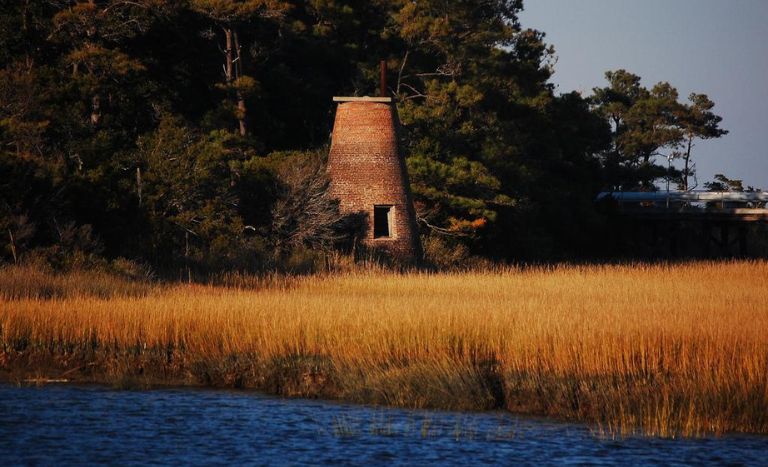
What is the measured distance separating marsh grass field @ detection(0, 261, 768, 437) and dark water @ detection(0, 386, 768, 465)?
1.50 ft

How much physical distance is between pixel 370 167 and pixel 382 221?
237 centimetres

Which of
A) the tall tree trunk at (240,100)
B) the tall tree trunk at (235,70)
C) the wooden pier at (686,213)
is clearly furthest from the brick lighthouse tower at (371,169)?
the wooden pier at (686,213)

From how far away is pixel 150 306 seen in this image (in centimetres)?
2012

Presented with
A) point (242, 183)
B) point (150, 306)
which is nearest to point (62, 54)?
point (242, 183)

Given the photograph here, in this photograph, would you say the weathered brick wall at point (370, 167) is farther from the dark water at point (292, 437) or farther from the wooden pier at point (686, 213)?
the wooden pier at point (686, 213)

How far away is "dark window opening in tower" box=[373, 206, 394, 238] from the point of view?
125 feet

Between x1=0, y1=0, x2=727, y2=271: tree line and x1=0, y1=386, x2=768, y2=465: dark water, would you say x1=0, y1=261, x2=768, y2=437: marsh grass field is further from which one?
x1=0, y1=0, x2=727, y2=271: tree line

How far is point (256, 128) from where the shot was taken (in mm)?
44594

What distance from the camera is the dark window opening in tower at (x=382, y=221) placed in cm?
3825

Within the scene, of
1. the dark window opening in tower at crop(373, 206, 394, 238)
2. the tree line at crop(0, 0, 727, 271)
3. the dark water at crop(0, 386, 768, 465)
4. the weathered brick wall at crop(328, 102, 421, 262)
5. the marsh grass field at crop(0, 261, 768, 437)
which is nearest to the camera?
the dark water at crop(0, 386, 768, 465)

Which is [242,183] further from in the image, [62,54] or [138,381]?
[138,381]

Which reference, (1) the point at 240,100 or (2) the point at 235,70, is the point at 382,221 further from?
(2) the point at 235,70

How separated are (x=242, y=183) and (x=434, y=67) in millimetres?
16484

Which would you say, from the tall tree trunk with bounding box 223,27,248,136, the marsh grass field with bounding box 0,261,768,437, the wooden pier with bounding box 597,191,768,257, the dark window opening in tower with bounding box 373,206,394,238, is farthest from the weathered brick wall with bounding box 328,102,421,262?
the wooden pier with bounding box 597,191,768,257
